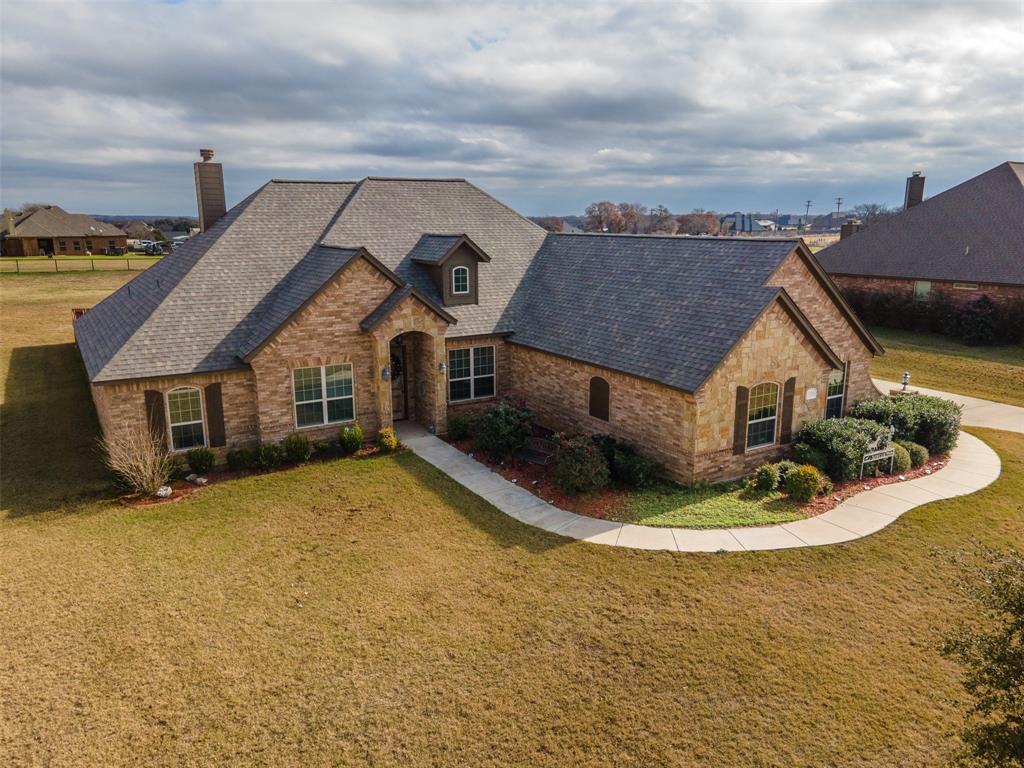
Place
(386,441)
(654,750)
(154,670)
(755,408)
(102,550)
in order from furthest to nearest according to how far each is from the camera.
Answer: (386,441) → (755,408) → (102,550) → (154,670) → (654,750)

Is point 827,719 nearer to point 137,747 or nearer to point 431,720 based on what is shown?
point 431,720

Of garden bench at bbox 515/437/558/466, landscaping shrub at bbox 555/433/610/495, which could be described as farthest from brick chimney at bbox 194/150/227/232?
landscaping shrub at bbox 555/433/610/495

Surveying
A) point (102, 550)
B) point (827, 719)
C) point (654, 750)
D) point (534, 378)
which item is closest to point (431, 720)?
point (654, 750)

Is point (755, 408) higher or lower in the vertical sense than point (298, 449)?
higher

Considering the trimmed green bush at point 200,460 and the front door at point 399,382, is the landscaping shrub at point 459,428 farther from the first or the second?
the trimmed green bush at point 200,460

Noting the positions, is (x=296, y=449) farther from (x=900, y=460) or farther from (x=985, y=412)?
(x=985, y=412)

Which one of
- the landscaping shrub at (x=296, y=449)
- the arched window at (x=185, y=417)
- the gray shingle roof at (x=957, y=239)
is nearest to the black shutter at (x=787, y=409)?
the landscaping shrub at (x=296, y=449)
